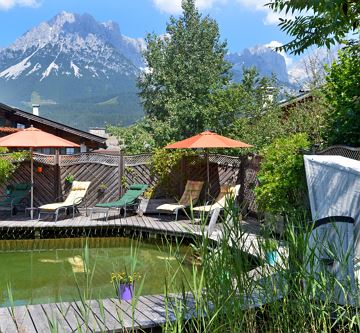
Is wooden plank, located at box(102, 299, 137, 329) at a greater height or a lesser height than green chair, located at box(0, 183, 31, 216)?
lesser

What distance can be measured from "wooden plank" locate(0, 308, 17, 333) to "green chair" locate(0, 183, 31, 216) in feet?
23.2

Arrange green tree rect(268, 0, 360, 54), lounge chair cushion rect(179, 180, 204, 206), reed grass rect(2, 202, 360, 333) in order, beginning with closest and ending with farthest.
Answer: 1. reed grass rect(2, 202, 360, 333)
2. green tree rect(268, 0, 360, 54)
3. lounge chair cushion rect(179, 180, 204, 206)

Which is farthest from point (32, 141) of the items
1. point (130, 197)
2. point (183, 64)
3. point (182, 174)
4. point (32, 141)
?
point (183, 64)

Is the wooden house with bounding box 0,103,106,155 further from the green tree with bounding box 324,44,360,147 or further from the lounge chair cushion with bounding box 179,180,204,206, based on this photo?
the green tree with bounding box 324,44,360,147

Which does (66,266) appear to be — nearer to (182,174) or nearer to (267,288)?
(182,174)

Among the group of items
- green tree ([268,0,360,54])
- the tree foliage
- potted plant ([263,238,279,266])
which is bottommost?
potted plant ([263,238,279,266])

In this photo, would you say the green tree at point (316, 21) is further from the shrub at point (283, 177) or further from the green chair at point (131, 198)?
the green chair at point (131, 198)

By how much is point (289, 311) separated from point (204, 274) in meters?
0.56

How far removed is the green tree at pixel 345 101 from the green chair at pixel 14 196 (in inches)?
290

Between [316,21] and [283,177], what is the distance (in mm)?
5532

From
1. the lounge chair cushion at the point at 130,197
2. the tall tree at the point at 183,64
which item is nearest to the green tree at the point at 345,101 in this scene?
the lounge chair cushion at the point at 130,197

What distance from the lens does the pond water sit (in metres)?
6.63

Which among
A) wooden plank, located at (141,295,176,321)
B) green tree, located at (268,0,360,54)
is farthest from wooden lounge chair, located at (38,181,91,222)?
green tree, located at (268,0,360,54)

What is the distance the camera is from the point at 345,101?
9.16m
